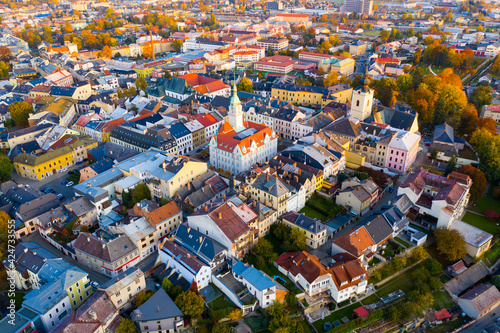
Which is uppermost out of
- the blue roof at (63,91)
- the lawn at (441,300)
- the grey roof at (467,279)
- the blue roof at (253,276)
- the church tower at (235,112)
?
the church tower at (235,112)

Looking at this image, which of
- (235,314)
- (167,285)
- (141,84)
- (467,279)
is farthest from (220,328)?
(141,84)

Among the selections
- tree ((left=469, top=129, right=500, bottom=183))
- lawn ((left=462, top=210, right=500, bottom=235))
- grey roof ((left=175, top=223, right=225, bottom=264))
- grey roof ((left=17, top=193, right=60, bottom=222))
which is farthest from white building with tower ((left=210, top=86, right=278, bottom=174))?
tree ((left=469, top=129, right=500, bottom=183))

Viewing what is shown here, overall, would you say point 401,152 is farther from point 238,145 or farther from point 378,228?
point 238,145

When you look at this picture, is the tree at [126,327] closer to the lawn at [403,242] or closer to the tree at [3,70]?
the lawn at [403,242]

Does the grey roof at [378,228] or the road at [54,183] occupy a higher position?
the grey roof at [378,228]

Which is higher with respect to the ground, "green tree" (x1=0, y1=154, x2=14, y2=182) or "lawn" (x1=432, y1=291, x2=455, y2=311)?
"green tree" (x1=0, y1=154, x2=14, y2=182)

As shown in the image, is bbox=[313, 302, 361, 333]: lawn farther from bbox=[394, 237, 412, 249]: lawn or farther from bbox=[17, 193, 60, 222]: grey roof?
bbox=[17, 193, 60, 222]: grey roof

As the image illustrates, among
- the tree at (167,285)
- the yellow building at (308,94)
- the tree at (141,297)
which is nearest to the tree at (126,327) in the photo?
the tree at (141,297)
